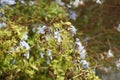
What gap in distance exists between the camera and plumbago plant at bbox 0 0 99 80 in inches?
117

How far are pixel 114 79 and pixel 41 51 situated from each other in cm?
175

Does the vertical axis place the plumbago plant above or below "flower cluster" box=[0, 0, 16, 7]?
below

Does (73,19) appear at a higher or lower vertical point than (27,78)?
higher

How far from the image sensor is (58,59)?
3127 millimetres

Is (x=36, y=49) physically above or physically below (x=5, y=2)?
below

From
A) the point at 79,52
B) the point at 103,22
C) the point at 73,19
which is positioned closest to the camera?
the point at 79,52

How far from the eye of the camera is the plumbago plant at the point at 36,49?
9.74 feet

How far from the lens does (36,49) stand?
10.2 feet

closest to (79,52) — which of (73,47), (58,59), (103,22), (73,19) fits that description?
(73,47)

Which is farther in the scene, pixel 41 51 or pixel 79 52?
pixel 79 52

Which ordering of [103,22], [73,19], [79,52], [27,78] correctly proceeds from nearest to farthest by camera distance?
[27,78] → [79,52] → [73,19] → [103,22]

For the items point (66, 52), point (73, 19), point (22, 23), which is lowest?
point (66, 52)

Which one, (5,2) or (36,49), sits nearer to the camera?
(36,49)

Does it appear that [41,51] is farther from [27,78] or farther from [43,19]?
[43,19]
